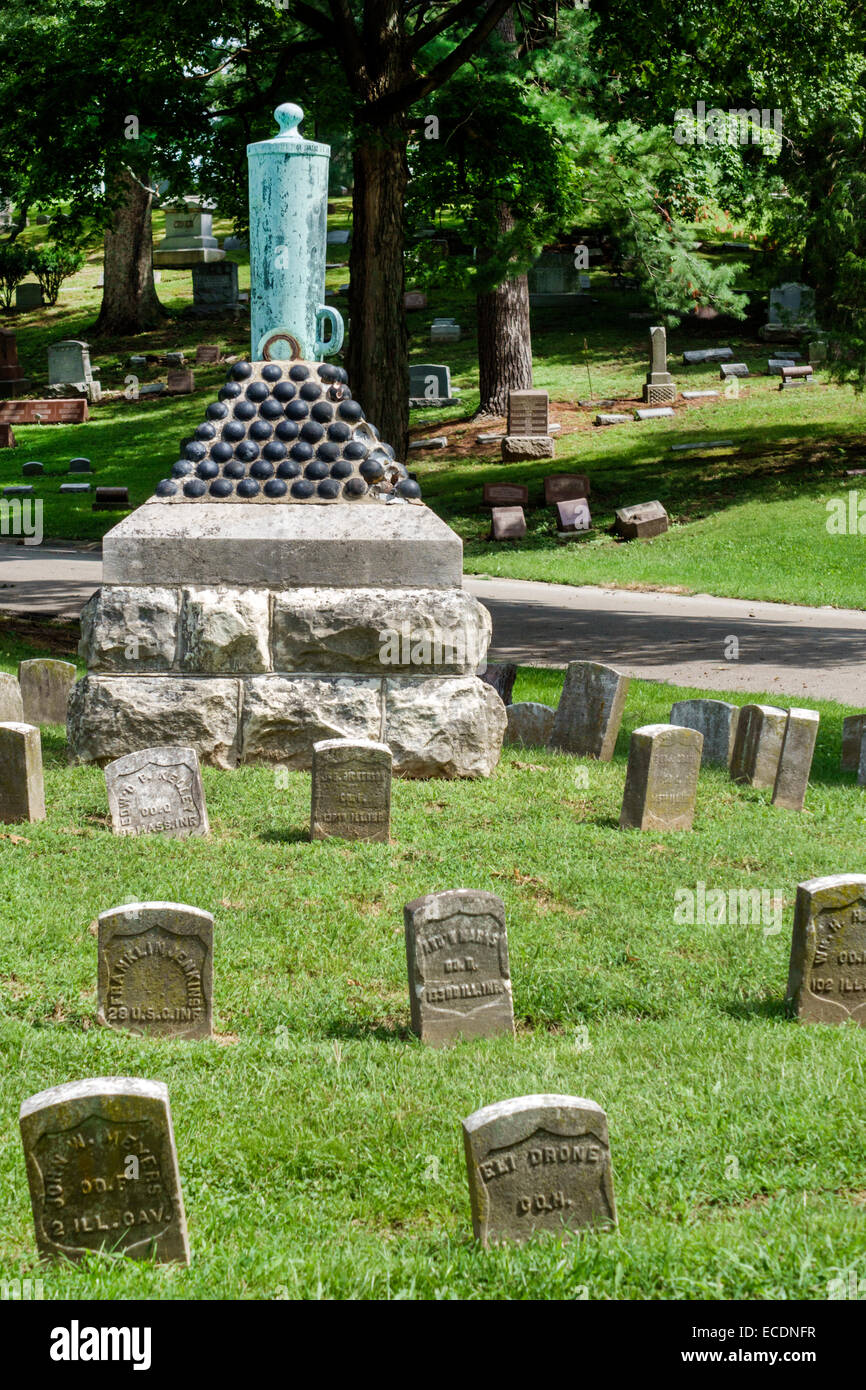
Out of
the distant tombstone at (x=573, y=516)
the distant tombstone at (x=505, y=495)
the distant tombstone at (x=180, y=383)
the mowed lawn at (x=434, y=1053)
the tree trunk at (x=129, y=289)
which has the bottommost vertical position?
the mowed lawn at (x=434, y=1053)

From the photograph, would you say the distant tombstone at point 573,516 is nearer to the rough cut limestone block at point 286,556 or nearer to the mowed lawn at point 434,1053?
the rough cut limestone block at point 286,556

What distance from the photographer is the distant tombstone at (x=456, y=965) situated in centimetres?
568

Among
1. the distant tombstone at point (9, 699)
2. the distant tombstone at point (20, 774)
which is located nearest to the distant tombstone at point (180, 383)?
the distant tombstone at point (9, 699)

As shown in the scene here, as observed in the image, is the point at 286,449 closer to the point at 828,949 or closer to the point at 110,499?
the point at 828,949

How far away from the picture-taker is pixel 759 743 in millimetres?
9758

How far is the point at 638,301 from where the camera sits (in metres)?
37.1

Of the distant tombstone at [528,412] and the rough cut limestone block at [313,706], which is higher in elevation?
the distant tombstone at [528,412]

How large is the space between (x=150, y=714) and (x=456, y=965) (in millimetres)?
4209

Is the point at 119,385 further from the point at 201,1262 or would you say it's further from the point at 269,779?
the point at 201,1262

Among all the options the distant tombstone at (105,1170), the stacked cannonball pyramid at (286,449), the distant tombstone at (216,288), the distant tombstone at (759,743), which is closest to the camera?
the distant tombstone at (105,1170)

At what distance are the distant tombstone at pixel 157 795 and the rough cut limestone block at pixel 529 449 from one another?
64.3 feet

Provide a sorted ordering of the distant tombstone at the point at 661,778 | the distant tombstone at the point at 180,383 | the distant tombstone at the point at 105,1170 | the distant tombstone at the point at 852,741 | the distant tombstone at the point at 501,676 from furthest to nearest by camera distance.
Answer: the distant tombstone at the point at 180,383, the distant tombstone at the point at 501,676, the distant tombstone at the point at 852,741, the distant tombstone at the point at 661,778, the distant tombstone at the point at 105,1170

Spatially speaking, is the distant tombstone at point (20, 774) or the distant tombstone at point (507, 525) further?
the distant tombstone at point (507, 525)

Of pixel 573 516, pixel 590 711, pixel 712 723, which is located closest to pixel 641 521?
pixel 573 516
